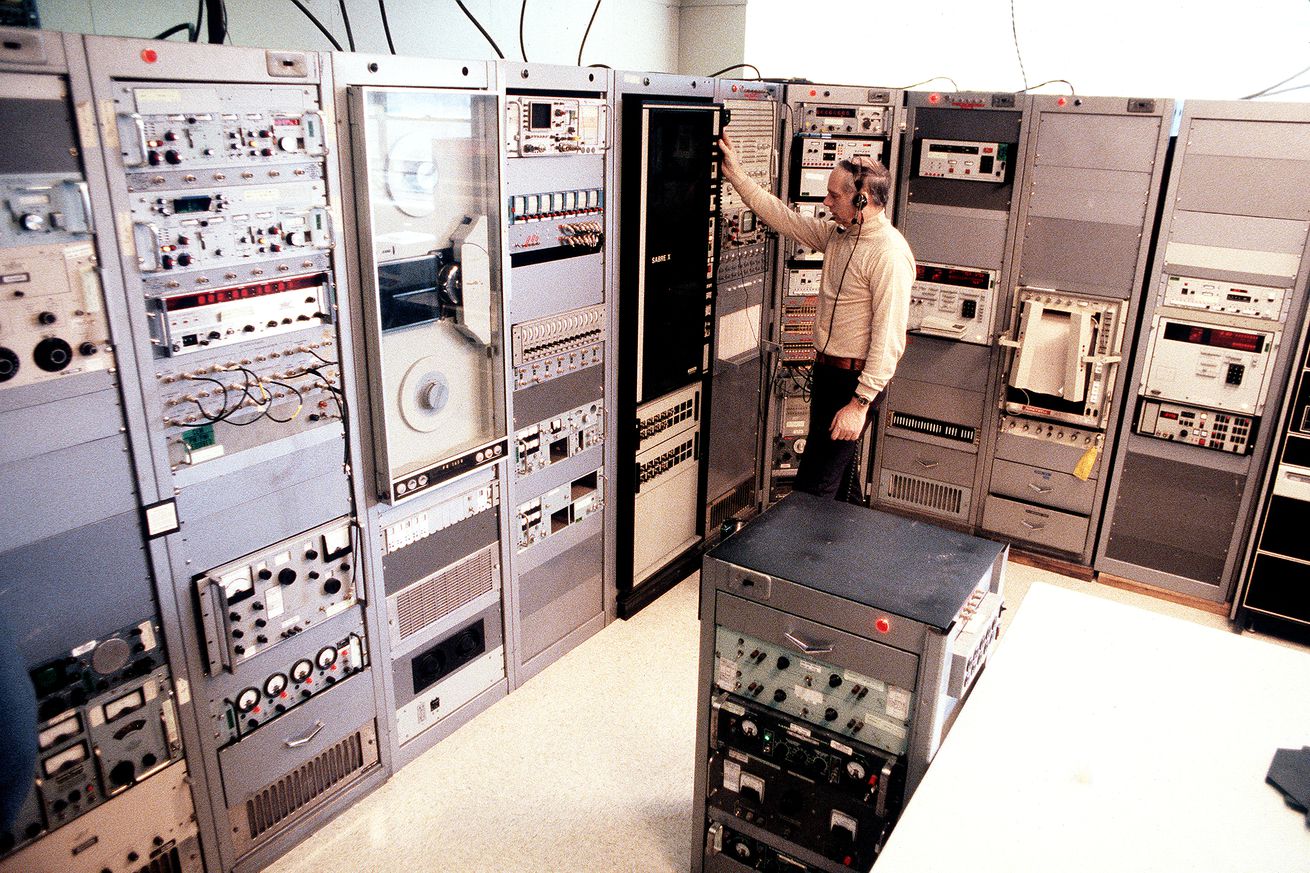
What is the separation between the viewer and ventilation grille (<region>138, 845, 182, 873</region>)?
2129 millimetres

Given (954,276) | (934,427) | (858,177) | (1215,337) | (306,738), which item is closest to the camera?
(306,738)

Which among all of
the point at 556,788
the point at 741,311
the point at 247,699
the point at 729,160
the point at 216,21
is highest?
the point at 216,21

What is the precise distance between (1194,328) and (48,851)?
3.99 meters

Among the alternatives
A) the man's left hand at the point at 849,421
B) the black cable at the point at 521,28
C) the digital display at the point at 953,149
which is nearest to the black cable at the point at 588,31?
the black cable at the point at 521,28

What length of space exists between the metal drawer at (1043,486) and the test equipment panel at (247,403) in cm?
289

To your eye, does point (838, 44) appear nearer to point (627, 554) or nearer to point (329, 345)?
point (627, 554)

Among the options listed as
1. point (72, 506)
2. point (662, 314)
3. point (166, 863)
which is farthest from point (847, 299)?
point (166, 863)

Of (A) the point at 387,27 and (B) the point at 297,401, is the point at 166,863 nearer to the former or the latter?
(B) the point at 297,401

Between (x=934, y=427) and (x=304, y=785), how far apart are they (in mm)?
3048

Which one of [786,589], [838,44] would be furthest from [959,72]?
[786,589]

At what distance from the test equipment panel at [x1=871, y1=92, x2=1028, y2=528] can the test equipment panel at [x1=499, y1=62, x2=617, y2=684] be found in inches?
65.5

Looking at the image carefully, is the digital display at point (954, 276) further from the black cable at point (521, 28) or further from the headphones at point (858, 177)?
the black cable at point (521, 28)

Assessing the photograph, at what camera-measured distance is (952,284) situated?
13.4 ft

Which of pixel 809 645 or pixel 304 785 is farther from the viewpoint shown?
pixel 304 785
